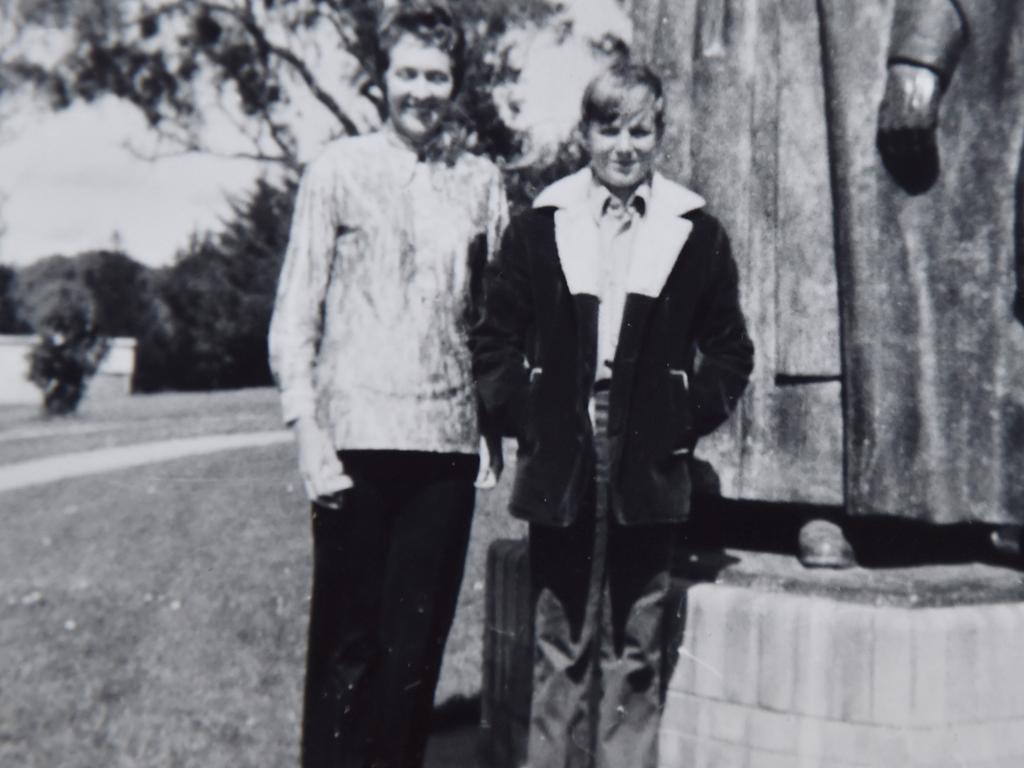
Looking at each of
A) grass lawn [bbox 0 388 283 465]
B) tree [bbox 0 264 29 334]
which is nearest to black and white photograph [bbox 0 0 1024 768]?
grass lawn [bbox 0 388 283 465]

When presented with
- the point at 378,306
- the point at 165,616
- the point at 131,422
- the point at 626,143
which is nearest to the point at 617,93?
the point at 626,143

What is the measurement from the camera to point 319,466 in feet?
9.14

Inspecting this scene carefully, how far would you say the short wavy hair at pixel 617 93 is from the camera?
112 inches

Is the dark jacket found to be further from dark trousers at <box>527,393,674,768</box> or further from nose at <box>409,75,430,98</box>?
nose at <box>409,75,430,98</box>

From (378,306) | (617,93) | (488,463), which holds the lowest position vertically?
(488,463)

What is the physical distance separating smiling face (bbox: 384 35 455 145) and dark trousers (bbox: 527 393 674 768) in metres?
0.70

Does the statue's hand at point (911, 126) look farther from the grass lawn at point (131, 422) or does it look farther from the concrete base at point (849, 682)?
the grass lawn at point (131, 422)

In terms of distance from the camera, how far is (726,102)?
12.6ft

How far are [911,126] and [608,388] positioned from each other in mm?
1078

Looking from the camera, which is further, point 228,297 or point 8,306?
point 8,306

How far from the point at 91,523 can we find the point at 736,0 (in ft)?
23.3

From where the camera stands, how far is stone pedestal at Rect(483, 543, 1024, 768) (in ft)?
Result: 10.0

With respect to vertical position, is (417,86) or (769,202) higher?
(417,86)

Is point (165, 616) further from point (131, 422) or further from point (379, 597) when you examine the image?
point (131, 422)
